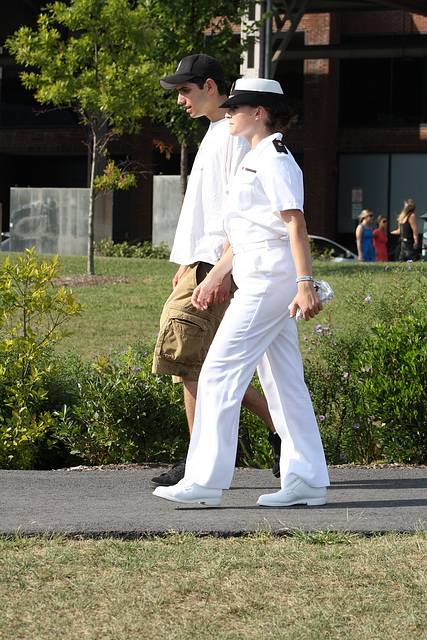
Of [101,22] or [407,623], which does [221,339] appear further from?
[101,22]

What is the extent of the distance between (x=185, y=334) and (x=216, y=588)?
167 cm

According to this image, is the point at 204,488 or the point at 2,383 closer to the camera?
the point at 204,488

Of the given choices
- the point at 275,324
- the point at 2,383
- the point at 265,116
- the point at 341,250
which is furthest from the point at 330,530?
the point at 341,250

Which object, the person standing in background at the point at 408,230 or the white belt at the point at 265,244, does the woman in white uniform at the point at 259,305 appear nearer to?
the white belt at the point at 265,244

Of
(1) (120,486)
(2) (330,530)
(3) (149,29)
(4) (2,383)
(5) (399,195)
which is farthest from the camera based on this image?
(5) (399,195)

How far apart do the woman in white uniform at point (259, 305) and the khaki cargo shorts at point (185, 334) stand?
0.40 m

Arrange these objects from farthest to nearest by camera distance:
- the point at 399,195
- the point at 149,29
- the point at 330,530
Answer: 1. the point at 399,195
2. the point at 149,29
3. the point at 330,530

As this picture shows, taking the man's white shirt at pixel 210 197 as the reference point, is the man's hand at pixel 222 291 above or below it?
below

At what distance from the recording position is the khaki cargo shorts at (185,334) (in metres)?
4.56

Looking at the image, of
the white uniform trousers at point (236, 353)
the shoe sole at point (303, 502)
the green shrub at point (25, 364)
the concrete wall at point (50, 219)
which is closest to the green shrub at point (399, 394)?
the shoe sole at point (303, 502)

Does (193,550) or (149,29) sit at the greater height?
(149,29)

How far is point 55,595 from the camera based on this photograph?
10.1 feet

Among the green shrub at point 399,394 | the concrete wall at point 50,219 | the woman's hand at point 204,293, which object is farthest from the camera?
the concrete wall at point 50,219

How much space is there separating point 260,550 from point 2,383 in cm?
262
